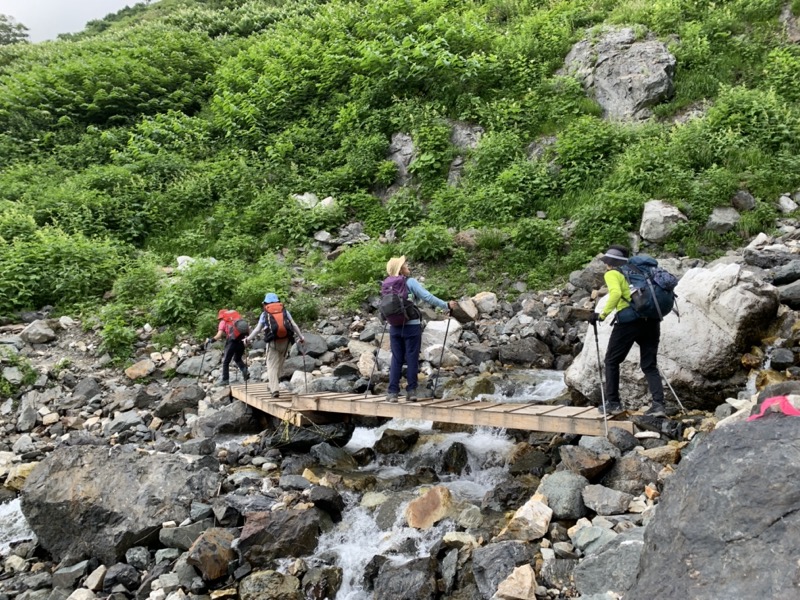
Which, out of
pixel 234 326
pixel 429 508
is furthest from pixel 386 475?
pixel 234 326

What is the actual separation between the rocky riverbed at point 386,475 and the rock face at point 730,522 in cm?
4

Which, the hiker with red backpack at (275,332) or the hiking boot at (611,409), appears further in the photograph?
the hiker with red backpack at (275,332)

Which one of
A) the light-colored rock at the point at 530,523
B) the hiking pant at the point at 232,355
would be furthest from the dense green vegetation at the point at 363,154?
the light-colored rock at the point at 530,523

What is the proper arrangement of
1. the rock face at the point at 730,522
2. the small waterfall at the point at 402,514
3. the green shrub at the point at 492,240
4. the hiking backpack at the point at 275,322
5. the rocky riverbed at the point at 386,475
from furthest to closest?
the green shrub at the point at 492,240 < the hiking backpack at the point at 275,322 < the small waterfall at the point at 402,514 < the rocky riverbed at the point at 386,475 < the rock face at the point at 730,522

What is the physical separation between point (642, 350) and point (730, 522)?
4.07 metres

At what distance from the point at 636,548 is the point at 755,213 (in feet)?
36.8

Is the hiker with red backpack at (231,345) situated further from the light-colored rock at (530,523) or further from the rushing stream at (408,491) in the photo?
the light-colored rock at (530,523)

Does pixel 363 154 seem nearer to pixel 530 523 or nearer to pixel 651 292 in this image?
pixel 651 292

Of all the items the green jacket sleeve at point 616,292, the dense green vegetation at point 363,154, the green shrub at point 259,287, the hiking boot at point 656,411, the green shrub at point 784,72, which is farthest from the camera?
the green shrub at point 784,72

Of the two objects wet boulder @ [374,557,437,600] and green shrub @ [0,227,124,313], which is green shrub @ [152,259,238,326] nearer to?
green shrub @ [0,227,124,313]

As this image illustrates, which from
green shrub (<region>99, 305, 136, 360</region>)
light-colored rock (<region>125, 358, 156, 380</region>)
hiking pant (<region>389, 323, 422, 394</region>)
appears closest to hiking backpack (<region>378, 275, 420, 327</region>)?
hiking pant (<region>389, 323, 422, 394</region>)

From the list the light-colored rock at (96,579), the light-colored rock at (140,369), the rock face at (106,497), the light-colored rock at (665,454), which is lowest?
the light-colored rock at (140,369)

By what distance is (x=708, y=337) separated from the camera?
7895 mm

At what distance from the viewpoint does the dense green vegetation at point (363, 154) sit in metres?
14.3
